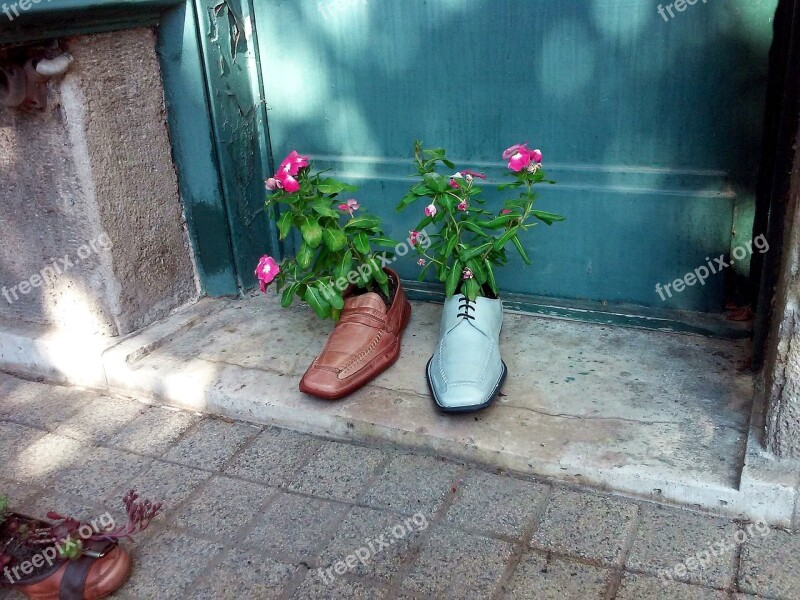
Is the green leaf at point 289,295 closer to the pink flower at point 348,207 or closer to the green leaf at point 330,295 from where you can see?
the green leaf at point 330,295

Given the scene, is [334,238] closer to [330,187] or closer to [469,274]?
[330,187]

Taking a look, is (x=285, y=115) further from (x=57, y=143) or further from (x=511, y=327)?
(x=511, y=327)

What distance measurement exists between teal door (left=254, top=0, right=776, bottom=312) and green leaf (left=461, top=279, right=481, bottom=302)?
0.41m

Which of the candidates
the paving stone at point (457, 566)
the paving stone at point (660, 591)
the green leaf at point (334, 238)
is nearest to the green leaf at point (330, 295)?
the green leaf at point (334, 238)

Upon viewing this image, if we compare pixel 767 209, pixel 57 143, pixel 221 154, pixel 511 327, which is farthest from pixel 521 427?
pixel 57 143

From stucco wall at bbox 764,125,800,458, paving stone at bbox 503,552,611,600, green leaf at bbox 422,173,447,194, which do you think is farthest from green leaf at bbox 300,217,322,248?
stucco wall at bbox 764,125,800,458

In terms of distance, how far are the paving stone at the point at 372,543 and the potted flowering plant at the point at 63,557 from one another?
1.66 feet

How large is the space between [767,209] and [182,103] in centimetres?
208

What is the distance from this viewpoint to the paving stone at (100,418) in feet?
8.92

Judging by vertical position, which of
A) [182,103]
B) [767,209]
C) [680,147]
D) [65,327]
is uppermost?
[182,103]

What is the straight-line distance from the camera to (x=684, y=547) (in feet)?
6.55

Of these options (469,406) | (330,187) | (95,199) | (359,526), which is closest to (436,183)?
(330,187)

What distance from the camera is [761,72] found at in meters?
2.47

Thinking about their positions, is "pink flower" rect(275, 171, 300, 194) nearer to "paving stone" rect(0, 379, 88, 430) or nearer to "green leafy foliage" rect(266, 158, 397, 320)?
"green leafy foliage" rect(266, 158, 397, 320)
